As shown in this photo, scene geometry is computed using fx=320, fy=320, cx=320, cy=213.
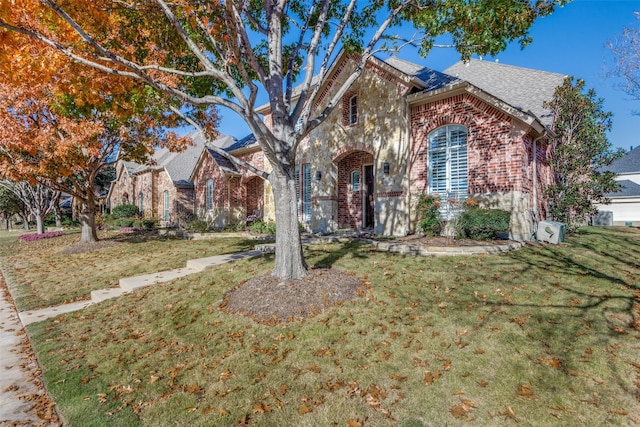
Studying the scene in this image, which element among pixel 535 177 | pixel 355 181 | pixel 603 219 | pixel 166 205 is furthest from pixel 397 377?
pixel 166 205

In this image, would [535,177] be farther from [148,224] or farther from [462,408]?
[148,224]

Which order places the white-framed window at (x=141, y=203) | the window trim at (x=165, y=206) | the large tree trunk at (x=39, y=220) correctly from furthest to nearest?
the white-framed window at (x=141, y=203), the window trim at (x=165, y=206), the large tree trunk at (x=39, y=220)

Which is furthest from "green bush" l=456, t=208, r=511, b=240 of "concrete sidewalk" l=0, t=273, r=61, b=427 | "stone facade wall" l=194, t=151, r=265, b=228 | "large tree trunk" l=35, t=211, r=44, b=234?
"large tree trunk" l=35, t=211, r=44, b=234

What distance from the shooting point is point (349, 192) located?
48.4 ft

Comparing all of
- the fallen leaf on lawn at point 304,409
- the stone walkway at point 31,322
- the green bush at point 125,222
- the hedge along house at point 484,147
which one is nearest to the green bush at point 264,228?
the stone walkway at point 31,322

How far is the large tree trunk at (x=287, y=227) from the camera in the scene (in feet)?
21.3

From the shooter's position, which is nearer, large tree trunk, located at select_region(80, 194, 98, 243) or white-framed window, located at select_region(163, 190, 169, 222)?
large tree trunk, located at select_region(80, 194, 98, 243)

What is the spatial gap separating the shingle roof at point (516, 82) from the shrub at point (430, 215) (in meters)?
4.55

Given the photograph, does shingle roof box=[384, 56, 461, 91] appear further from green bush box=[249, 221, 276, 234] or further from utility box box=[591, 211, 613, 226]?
utility box box=[591, 211, 613, 226]

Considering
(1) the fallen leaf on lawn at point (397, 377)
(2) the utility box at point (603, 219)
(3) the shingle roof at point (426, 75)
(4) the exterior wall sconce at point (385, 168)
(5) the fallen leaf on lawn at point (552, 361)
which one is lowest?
(1) the fallen leaf on lawn at point (397, 377)

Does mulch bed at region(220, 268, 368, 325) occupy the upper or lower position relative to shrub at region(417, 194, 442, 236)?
lower

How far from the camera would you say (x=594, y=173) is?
36.4 ft

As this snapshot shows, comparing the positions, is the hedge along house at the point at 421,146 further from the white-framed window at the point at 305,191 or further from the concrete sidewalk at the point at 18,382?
the concrete sidewalk at the point at 18,382

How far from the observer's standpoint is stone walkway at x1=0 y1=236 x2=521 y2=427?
3.81 meters
